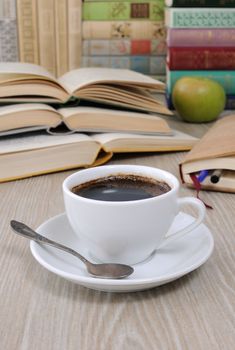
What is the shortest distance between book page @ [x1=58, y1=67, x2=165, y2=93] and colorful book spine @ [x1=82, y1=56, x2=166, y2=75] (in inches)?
16.7

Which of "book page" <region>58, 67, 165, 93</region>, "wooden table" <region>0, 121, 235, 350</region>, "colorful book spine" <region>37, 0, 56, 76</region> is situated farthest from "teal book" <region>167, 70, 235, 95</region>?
"wooden table" <region>0, 121, 235, 350</region>

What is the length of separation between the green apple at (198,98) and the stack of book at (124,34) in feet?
1.11

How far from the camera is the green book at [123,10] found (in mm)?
1512

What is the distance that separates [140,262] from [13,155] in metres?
0.38

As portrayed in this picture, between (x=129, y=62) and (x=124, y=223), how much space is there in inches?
43.6

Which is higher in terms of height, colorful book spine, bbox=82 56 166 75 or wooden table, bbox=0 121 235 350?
colorful book spine, bbox=82 56 166 75

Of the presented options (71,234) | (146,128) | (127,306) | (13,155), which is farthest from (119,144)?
(127,306)

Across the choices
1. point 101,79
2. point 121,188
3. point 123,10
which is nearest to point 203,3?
point 123,10

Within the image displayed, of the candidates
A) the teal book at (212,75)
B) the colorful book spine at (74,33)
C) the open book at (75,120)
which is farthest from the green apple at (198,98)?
the colorful book spine at (74,33)

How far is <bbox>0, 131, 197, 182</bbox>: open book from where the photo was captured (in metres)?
0.89

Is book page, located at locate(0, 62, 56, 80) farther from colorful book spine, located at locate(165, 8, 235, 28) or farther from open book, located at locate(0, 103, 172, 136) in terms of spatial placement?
colorful book spine, located at locate(165, 8, 235, 28)

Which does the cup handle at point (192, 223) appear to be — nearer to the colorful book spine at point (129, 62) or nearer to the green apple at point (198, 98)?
the green apple at point (198, 98)

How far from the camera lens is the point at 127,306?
0.52 meters

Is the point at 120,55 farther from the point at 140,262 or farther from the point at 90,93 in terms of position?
the point at 140,262
